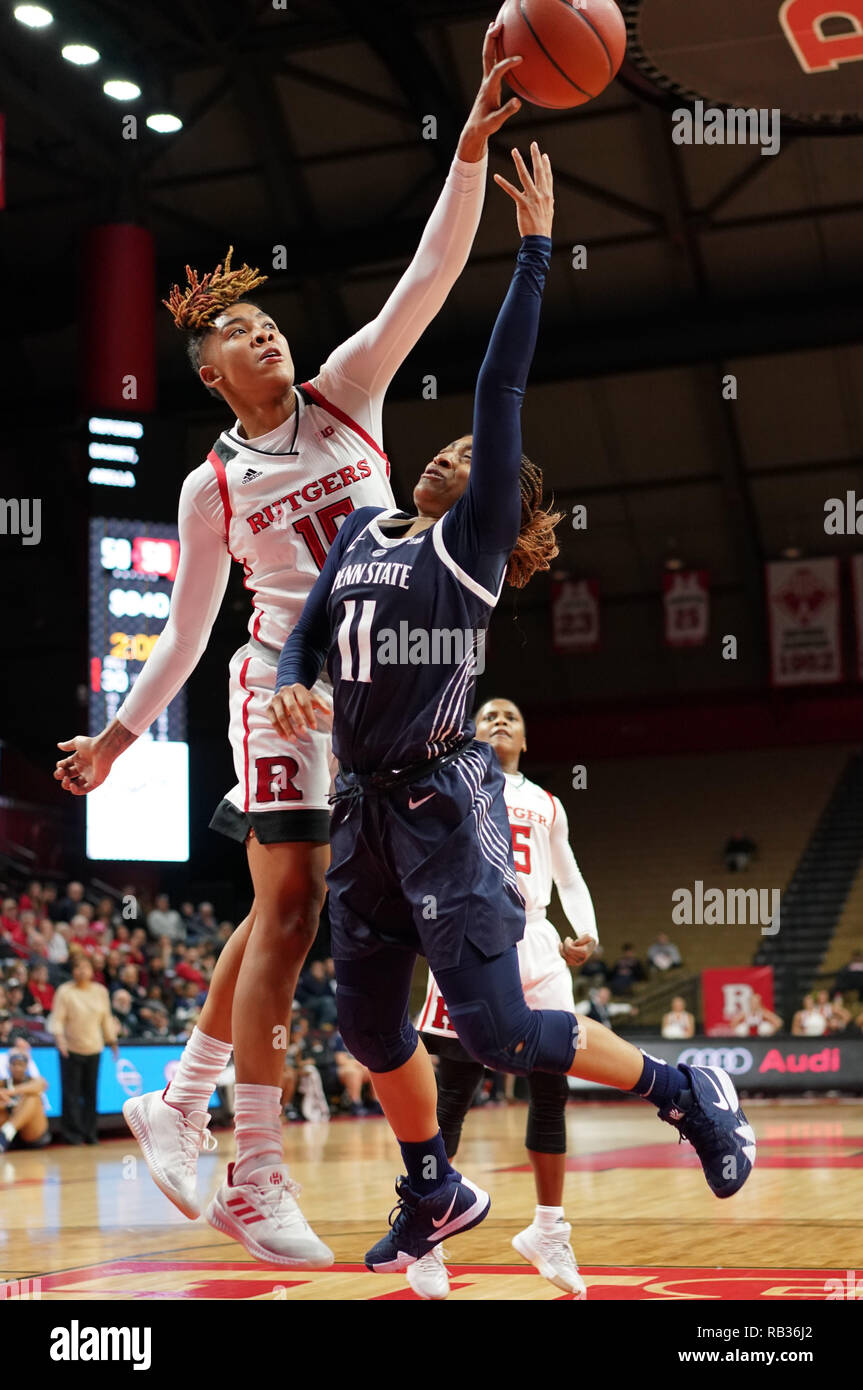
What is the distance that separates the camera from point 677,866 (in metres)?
25.1

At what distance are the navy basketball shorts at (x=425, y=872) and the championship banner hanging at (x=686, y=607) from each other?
796 inches

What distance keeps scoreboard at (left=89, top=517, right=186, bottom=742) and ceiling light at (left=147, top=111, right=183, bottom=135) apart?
16.3 ft

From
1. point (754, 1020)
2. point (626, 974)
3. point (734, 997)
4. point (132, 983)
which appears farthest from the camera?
point (626, 974)

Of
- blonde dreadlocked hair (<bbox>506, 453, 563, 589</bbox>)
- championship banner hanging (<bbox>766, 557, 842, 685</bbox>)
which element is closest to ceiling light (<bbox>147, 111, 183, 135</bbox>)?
championship banner hanging (<bbox>766, 557, 842, 685</bbox>)

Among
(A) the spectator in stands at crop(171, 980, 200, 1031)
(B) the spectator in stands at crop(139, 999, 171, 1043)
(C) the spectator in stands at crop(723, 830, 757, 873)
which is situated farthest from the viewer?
(C) the spectator in stands at crop(723, 830, 757, 873)

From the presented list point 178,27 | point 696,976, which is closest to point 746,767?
point 696,976

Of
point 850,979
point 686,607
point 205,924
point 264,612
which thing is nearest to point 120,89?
point 205,924

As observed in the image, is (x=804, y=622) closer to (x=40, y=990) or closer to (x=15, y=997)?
(x=40, y=990)

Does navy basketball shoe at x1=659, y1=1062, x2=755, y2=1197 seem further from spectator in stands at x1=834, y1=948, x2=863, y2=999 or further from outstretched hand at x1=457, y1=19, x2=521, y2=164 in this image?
spectator in stands at x1=834, y1=948, x2=863, y2=999

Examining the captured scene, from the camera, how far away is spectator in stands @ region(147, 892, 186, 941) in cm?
1803

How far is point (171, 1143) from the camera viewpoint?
4297 mm

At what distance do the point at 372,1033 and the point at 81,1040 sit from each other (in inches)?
379

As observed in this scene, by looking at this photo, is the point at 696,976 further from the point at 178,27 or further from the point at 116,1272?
the point at 116,1272
